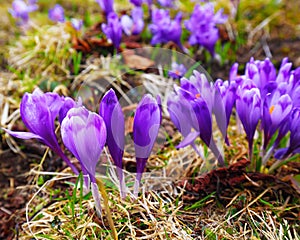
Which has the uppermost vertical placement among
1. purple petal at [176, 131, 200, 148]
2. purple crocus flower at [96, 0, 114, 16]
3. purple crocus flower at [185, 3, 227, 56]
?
purple crocus flower at [96, 0, 114, 16]

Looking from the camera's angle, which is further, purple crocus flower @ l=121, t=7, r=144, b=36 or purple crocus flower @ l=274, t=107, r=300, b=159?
purple crocus flower @ l=121, t=7, r=144, b=36

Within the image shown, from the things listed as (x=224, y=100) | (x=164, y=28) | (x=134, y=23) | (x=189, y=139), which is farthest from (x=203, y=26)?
(x=189, y=139)

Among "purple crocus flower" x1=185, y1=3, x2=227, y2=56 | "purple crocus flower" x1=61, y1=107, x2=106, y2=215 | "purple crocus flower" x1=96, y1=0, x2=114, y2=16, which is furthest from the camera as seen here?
"purple crocus flower" x1=96, y1=0, x2=114, y2=16

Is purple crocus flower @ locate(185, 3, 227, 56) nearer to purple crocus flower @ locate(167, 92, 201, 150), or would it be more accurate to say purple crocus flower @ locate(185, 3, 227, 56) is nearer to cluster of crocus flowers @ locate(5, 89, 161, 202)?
purple crocus flower @ locate(167, 92, 201, 150)

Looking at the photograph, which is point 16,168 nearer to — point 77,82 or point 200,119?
point 77,82

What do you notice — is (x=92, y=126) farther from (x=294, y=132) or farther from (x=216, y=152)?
(x=294, y=132)

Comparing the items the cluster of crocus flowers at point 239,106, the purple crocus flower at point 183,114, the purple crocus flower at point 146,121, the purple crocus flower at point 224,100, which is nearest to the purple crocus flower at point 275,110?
the cluster of crocus flowers at point 239,106

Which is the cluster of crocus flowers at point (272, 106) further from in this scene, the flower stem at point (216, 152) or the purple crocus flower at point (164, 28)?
the purple crocus flower at point (164, 28)

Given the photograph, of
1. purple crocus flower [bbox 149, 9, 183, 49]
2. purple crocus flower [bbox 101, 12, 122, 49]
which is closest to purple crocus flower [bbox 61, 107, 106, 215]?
purple crocus flower [bbox 101, 12, 122, 49]

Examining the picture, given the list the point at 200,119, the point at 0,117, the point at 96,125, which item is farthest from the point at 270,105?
the point at 0,117
